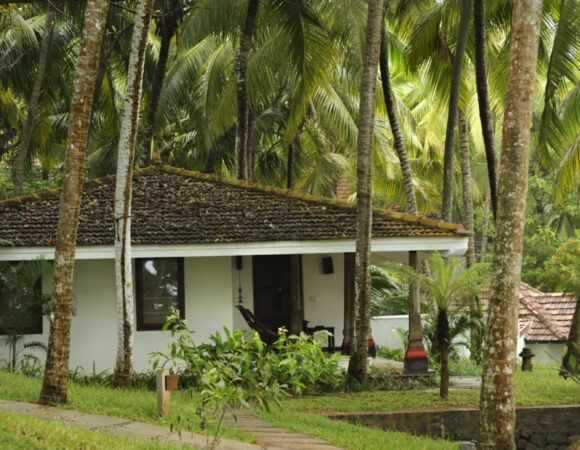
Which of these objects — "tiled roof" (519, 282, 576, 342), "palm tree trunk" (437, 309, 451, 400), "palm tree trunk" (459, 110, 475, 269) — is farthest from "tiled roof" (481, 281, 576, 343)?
"palm tree trunk" (437, 309, 451, 400)

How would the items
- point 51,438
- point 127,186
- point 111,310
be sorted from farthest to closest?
Result: 1. point 111,310
2. point 127,186
3. point 51,438

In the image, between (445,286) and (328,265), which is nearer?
(445,286)

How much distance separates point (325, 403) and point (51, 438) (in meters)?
6.30

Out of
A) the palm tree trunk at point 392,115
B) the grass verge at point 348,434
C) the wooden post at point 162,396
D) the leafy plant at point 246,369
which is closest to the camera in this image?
the leafy plant at point 246,369

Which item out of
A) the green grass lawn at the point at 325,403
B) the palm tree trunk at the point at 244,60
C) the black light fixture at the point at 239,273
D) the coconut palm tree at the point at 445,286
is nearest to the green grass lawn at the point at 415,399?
the green grass lawn at the point at 325,403

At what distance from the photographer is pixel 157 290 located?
57.2 ft

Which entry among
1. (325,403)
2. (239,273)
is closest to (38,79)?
(239,273)

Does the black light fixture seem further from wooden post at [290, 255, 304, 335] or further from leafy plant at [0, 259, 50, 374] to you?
leafy plant at [0, 259, 50, 374]

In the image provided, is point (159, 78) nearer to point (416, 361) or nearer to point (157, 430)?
point (416, 361)

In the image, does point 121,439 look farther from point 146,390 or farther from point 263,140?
point 263,140

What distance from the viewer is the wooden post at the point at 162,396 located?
426 inches

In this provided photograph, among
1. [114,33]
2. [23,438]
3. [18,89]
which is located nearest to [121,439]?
[23,438]

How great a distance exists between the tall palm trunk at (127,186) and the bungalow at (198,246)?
2.49m

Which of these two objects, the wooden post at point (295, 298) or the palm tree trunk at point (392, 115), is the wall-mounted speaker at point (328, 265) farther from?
the palm tree trunk at point (392, 115)
